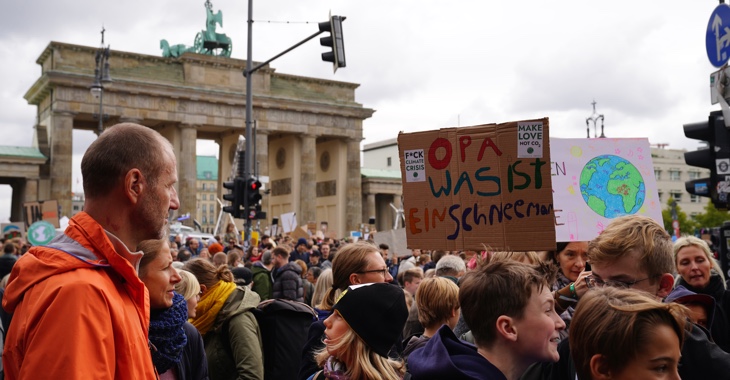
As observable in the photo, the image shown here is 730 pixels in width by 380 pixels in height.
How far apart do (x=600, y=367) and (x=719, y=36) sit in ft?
22.0

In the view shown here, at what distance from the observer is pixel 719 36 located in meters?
7.82

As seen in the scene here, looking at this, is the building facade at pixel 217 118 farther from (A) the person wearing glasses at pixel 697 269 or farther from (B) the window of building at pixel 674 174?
(B) the window of building at pixel 674 174

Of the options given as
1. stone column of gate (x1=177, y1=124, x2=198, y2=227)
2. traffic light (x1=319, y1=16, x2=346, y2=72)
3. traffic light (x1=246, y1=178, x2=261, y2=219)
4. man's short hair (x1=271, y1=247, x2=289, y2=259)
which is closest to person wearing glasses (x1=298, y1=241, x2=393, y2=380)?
man's short hair (x1=271, y1=247, x2=289, y2=259)

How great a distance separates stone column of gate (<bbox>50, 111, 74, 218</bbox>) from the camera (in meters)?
50.3

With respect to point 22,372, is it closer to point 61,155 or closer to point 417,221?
point 417,221

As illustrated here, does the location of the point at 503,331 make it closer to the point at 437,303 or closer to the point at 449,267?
the point at 437,303

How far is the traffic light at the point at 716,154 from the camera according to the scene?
7.66 metres

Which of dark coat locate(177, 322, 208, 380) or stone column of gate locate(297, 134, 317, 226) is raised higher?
stone column of gate locate(297, 134, 317, 226)

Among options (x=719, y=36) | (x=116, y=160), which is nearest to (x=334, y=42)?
(x=719, y=36)

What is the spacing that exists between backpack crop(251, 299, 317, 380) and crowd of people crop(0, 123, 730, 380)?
0.40 m

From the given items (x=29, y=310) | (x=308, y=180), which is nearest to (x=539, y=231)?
(x=29, y=310)

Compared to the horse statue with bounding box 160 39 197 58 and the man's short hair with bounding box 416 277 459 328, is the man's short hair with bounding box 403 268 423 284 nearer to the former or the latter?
the man's short hair with bounding box 416 277 459 328

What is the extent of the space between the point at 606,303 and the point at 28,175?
178 ft

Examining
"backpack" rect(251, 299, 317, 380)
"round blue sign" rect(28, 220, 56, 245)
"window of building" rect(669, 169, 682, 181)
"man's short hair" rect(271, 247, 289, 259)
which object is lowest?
"backpack" rect(251, 299, 317, 380)
